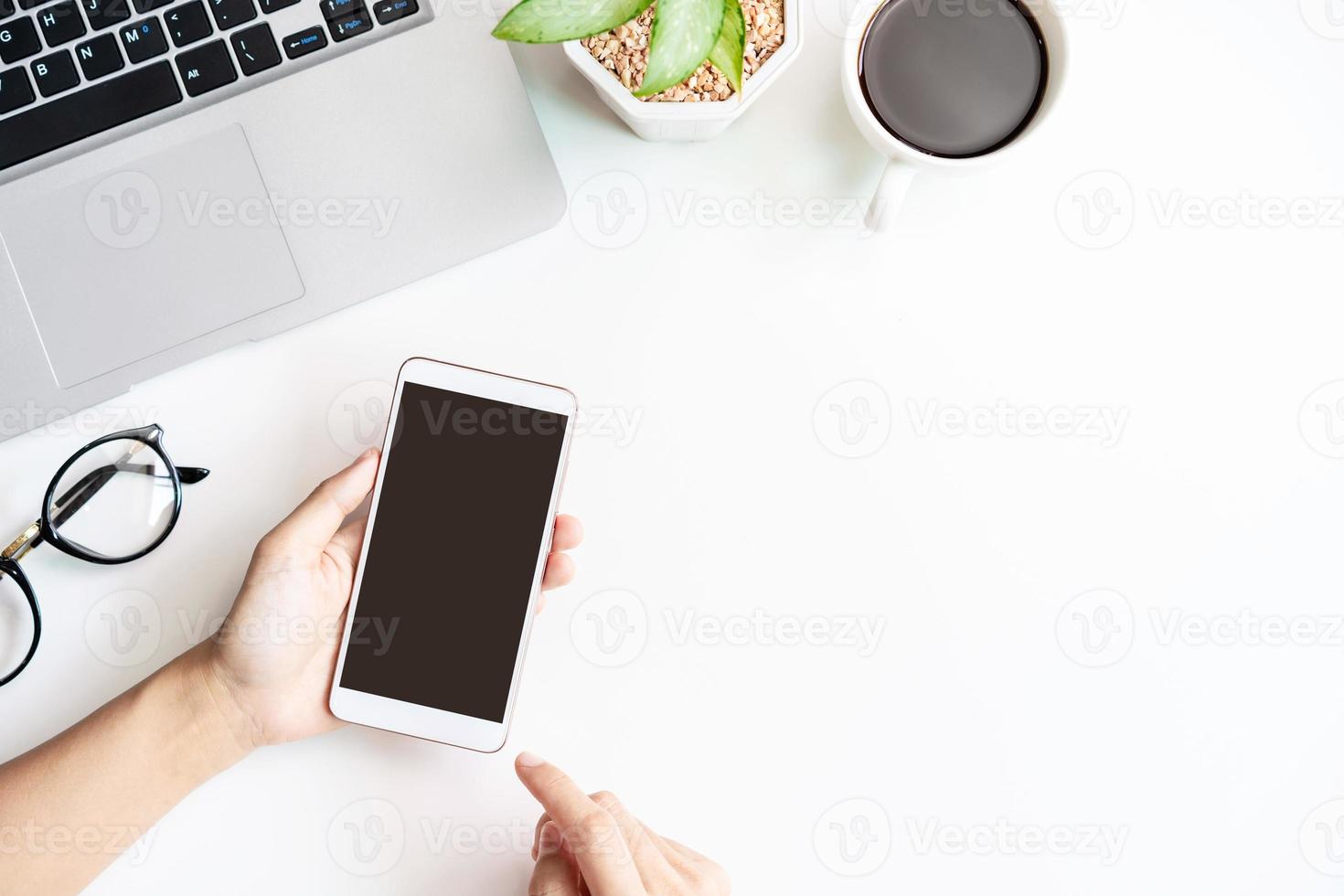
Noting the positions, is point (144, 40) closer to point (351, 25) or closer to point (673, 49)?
point (351, 25)

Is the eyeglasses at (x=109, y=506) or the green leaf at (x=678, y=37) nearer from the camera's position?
the green leaf at (x=678, y=37)

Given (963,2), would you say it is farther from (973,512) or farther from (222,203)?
(222,203)

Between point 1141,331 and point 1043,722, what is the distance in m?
0.32

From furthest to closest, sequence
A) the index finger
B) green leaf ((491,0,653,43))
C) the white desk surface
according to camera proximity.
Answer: the white desk surface < the index finger < green leaf ((491,0,653,43))

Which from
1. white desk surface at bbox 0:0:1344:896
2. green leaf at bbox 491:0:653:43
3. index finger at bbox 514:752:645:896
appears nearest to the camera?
green leaf at bbox 491:0:653:43

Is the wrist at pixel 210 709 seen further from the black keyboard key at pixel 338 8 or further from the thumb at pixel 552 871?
the black keyboard key at pixel 338 8

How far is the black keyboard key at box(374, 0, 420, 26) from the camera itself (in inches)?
24.8

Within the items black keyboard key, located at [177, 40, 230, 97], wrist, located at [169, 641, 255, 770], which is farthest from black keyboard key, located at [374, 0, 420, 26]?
wrist, located at [169, 641, 255, 770]

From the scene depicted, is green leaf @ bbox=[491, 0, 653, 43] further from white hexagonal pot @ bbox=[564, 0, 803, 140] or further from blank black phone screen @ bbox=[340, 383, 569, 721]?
blank black phone screen @ bbox=[340, 383, 569, 721]

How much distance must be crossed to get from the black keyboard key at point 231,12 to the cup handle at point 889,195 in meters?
0.46

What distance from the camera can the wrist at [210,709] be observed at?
636 millimetres

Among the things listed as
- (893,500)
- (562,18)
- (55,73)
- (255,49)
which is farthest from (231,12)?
(893,500)

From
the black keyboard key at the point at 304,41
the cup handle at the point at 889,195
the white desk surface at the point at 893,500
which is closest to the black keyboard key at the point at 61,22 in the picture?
the black keyboard key at the point at 304,41

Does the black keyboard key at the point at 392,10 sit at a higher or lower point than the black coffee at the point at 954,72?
higher
